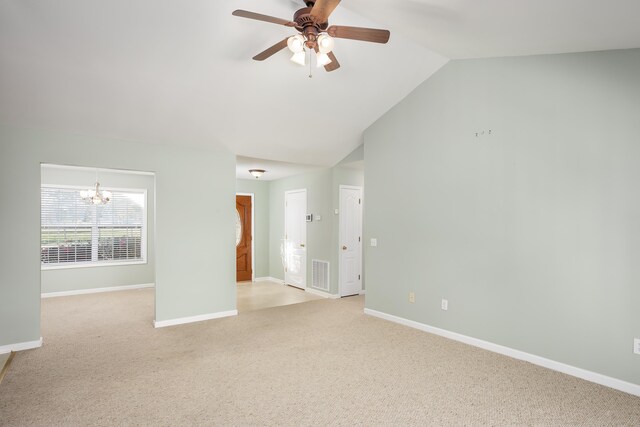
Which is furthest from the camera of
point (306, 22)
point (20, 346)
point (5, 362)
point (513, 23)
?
point (20, 346)

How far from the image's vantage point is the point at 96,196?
20.7 ft

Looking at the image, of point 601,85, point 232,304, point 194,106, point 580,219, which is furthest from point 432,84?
point 232,304

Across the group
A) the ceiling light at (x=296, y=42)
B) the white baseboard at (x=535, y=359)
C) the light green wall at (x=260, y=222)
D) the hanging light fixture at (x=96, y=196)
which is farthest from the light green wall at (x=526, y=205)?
the hanging light fixture at (x=96, y=196)

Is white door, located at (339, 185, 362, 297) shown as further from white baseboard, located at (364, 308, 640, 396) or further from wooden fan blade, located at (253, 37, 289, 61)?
wooden fan blade, located at (253, 37, 289, 61)

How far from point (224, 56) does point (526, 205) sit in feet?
10.7

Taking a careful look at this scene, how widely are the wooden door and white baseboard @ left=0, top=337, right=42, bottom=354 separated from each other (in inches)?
174

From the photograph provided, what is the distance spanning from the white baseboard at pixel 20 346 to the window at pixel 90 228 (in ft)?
10.5

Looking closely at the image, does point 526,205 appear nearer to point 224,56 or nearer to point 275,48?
point 275,48

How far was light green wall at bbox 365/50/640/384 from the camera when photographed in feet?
9.64

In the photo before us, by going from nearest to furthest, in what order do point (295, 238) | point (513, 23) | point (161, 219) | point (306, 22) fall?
point (306, 22) → point (513, 23) → point (161, 219) → point (295, 238)

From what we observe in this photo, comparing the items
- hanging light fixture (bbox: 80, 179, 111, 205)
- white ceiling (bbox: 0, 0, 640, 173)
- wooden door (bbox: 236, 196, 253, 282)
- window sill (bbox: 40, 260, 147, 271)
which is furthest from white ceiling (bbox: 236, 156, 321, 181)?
window sill (bbox: 40, 260, 147, 271)

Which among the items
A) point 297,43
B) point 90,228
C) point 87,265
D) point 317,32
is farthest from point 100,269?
point 317,32

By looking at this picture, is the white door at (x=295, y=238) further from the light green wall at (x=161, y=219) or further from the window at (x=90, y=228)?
the window at (x=90, y=228)

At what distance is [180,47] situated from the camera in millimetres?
3098
